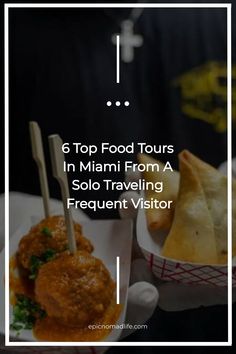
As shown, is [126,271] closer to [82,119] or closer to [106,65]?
[82,119]

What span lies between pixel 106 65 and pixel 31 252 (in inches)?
16.7

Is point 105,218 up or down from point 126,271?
up

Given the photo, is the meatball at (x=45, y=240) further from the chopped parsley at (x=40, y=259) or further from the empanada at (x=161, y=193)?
the empanada at (x=161, y=193)

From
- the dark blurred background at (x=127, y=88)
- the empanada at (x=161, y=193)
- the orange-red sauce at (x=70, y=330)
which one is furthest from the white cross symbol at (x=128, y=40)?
the orange-red sauce at (x=70, y=330)

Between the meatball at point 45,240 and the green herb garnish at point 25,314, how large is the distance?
0.07 metres

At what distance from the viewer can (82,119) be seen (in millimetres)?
1079

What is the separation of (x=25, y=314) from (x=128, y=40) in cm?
61

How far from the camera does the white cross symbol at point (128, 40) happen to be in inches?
41.6

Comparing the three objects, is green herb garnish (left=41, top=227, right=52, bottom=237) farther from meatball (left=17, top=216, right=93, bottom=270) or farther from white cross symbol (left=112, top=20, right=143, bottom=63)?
white cross symbol (left=112, top=20, right=143, bottom=63)

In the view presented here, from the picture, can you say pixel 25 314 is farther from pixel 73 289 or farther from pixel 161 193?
pixel 161 193

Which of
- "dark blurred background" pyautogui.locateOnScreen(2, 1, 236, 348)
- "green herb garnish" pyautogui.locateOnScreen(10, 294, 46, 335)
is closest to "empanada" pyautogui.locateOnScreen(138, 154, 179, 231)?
"dark blurred background" pyautogui.locateOnScreen(2, 1, 236, 348)

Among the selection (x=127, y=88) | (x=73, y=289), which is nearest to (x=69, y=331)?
(x=73, y=289)

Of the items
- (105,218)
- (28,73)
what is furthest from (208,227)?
(28,73)

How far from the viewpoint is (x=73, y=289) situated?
955 mm
